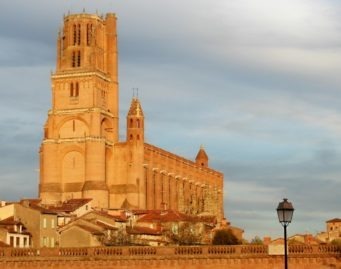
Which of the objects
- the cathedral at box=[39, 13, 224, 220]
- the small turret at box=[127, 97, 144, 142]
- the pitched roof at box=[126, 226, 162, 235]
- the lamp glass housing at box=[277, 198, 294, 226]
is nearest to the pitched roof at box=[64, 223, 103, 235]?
the pitched roof at box=[126, 226, 162, 235]

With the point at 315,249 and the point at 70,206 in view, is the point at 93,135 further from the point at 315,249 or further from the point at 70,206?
the point at 315,249

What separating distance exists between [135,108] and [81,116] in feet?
33.2

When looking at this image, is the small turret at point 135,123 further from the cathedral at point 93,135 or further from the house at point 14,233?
the house at point 14,233

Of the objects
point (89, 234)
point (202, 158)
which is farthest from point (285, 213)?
point (202, 158)

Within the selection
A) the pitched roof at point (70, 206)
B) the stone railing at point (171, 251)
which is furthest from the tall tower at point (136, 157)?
the stone railing at point (171, 251)

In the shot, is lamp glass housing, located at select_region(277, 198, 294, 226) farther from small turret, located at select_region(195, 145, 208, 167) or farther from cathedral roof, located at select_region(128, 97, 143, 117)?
small turret, located at select_region(195, 145, 208, 167)

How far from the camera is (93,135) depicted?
12950cm

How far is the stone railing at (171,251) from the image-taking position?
4969 cm

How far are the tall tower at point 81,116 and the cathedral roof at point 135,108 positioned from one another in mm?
2505

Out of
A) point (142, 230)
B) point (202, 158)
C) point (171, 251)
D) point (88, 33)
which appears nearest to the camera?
point (171, 251)

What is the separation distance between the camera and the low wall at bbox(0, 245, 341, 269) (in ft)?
162

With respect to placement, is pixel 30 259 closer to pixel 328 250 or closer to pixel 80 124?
pixel 328 250

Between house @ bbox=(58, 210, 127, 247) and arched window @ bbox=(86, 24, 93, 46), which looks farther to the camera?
Result: arched window @ bbox=(86, 24, 93, 46)

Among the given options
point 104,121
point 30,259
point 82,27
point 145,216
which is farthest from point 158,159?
point 30,259
